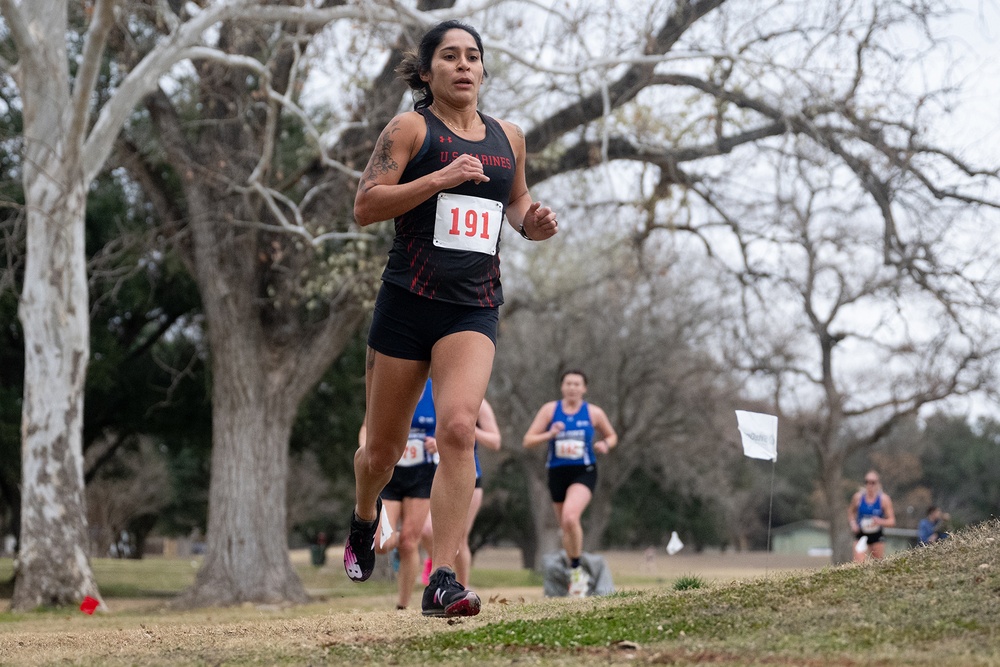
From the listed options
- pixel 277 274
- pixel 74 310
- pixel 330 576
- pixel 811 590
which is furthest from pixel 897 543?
pixel 811 590

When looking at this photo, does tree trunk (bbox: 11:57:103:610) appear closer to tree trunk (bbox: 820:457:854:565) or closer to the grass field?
the grass field

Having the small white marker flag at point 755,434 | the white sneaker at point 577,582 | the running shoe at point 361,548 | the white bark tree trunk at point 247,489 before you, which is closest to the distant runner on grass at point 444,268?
the running shoe at point 361,548

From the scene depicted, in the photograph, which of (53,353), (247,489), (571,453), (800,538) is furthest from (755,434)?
(800,538)

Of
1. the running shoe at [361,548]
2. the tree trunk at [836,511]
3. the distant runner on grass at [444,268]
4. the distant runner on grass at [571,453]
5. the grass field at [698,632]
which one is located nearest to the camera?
the grass field at [698,632]

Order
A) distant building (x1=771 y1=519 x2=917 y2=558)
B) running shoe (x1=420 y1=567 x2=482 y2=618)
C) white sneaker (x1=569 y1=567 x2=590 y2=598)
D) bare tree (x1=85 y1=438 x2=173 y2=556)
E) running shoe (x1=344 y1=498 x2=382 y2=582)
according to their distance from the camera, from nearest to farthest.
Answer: running shoe (x1=420 y1=567 x2=482 y2=618) → running shoe (x1=344 y1=498 x2=382 y2=582) → white sneaker (x1=569 y1=567 x2=590 y2=598) → bare tree (x1=85 y1=438 x2=173 y2=556) → distant building (x1=771 y1=519 x2=917 y2=558)

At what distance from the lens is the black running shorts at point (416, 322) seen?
4918 mm

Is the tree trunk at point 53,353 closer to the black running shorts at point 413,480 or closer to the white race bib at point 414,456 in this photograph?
the black running shorts at point 413,480

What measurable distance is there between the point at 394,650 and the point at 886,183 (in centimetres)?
1328

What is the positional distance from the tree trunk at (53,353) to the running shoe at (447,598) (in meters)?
9.49

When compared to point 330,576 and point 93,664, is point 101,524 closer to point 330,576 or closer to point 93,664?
point 330,576

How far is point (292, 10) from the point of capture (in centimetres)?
1308

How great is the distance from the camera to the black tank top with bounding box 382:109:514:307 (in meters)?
4.89

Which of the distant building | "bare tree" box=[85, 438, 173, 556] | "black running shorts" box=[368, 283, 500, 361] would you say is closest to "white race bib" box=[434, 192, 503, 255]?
"black running shorts" box=[368, 283, 500, 361]

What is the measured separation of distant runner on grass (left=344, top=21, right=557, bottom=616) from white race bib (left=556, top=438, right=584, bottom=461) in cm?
604
